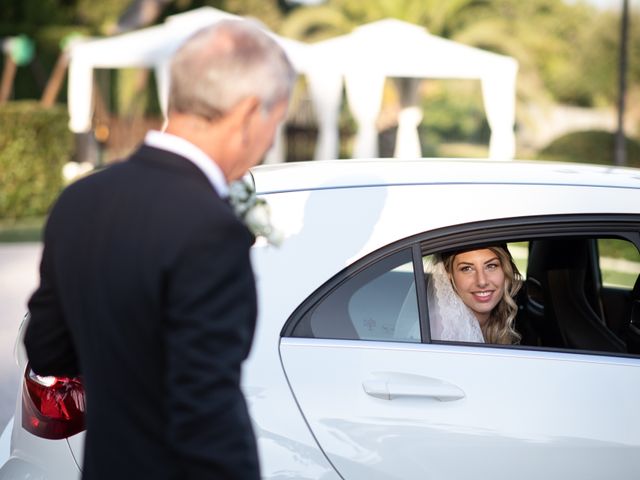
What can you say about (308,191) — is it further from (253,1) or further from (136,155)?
(253,1)

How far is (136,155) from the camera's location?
1.75 metres

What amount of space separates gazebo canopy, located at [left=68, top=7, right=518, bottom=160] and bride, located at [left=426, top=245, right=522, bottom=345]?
43.1 ft

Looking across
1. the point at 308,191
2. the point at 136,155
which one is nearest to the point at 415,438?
the point at 308,191

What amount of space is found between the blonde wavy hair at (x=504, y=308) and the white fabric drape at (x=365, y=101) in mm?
13340

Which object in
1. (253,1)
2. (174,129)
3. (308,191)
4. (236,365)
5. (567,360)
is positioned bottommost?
(567,360)

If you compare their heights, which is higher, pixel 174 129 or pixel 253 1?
pixel 253 1

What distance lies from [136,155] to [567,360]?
1.35 metres

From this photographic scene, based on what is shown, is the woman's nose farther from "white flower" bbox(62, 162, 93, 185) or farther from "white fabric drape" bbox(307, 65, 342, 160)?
"white fabric drape" bbox(307, 65, 342, 160)

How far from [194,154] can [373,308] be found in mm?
1086

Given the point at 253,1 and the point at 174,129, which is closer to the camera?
the point at 174,129

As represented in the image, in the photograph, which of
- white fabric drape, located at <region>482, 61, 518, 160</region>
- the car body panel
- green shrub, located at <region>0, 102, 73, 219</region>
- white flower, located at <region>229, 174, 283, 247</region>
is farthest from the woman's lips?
white fabric drape, located at <region>482, 61, 518, 160</region>

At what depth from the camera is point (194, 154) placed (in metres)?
1.72

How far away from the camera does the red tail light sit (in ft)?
8.43

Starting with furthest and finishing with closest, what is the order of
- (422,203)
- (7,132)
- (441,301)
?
(7,132) → (441,301) → (422,203)
